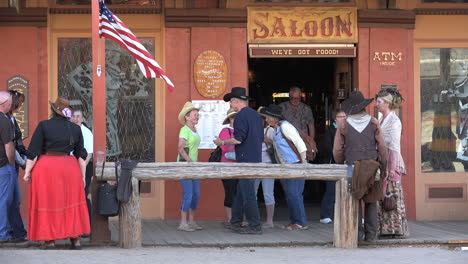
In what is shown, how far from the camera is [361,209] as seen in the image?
33.5 feet

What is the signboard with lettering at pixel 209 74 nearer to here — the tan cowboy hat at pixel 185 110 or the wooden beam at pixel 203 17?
the wooden beam at pixel 203 17

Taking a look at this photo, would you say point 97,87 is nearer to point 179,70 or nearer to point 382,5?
point 179,70

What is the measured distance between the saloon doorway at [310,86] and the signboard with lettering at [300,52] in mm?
435

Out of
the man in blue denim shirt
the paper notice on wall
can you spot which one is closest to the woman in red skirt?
the man in blue denim shirt

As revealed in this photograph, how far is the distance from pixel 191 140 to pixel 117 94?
5.86ft

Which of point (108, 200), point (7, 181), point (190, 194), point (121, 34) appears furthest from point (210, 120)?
point (7, 181)

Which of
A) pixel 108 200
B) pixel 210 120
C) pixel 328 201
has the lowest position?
pixel 328 201

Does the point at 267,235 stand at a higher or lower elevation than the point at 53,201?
lower

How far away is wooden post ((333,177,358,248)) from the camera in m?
9.57

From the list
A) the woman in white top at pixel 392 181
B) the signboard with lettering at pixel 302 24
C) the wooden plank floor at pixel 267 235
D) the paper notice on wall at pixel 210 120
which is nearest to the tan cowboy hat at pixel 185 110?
the paper notice on wall at pixel 210 120

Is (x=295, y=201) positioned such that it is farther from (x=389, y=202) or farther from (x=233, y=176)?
(x=233, y=176)

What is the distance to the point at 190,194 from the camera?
35.2 feet

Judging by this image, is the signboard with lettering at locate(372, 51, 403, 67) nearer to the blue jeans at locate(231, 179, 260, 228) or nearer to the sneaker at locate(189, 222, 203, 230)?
the blue jeans at locate(231, 179, 260, 228)

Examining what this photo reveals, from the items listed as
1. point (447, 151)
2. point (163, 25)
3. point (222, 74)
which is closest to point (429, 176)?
point (447, 151)
